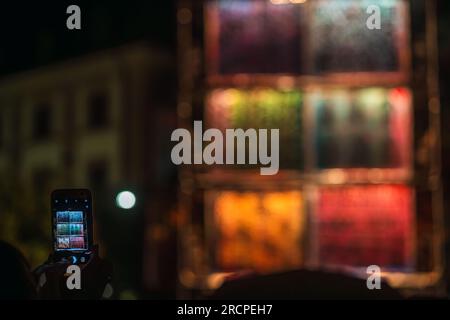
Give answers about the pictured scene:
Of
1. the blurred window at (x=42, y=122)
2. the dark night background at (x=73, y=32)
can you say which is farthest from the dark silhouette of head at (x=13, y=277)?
the blurred window at (x=42, y=122)

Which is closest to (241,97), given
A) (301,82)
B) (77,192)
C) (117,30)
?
(301,82)

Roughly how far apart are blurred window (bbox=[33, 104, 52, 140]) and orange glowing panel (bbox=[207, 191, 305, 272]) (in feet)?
8.13

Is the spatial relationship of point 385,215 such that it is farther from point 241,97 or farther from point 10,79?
point 10,79

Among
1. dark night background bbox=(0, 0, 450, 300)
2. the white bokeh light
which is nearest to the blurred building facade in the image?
dark night background bbox=(0, 0, 450, 300)

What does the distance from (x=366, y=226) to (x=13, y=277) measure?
216 inches

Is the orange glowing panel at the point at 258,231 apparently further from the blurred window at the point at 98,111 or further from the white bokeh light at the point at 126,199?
the white bokeh light at the point at 126,199

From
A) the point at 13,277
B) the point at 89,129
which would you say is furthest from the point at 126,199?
the point at 89,129

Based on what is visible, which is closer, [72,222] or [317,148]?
[72,222]

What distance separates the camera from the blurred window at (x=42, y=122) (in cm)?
918

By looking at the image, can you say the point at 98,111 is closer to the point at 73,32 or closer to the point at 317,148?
the point at 73,32

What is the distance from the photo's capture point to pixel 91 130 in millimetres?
9242

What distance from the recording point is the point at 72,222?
2.20 m

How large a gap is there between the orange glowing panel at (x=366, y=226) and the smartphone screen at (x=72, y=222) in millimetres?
5264
